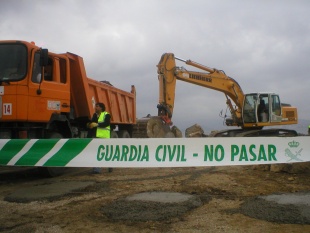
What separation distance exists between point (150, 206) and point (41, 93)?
413 cm

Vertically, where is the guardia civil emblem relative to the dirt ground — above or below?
above

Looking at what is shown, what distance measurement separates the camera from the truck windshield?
789 centimetres

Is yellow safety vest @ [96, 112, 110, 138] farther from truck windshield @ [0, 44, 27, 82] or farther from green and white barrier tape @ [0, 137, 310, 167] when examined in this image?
green and white barrier tape @ [0, 137, 310, 167]

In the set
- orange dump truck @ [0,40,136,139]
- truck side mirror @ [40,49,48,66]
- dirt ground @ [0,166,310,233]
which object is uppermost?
truck side mirror @ [40,49,48,66]

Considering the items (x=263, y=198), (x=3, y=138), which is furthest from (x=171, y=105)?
(x=263, y=198)

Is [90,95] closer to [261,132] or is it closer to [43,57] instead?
[43,57]

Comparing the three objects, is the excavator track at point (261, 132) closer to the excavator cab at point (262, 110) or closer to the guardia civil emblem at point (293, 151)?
the excavator cab at point (262, 110)

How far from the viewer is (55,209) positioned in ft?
18.7

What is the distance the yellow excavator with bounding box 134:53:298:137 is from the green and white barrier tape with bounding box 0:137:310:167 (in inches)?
314

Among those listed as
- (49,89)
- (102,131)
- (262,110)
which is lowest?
(102,131)

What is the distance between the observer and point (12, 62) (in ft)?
26.4

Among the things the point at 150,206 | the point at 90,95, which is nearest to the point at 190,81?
the point at 90,95

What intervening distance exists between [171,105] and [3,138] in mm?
8600

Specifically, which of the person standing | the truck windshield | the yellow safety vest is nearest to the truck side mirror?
the truck windshield
